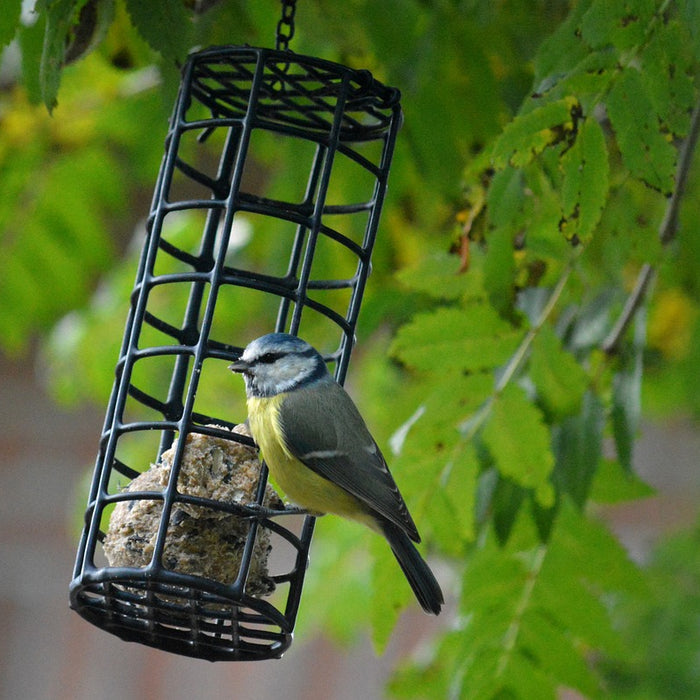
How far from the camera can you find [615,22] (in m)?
2.91

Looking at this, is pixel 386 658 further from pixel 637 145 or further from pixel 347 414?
pixel 637 145

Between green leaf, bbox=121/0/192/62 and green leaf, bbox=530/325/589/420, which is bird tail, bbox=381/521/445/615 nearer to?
green leaf, bbox=530/325/589/420

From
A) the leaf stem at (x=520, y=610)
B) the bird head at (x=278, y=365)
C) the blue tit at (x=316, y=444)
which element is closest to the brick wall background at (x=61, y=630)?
the leaf stem at (x=520, y=610)

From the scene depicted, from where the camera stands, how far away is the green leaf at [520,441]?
3.37 metres

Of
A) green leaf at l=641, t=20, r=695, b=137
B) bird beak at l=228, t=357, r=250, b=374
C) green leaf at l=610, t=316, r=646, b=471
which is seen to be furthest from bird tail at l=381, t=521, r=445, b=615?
green leaf at l=641, t=20, r=695, b=137

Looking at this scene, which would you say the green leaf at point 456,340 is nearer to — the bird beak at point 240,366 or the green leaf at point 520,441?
the green leaf at point 520,441

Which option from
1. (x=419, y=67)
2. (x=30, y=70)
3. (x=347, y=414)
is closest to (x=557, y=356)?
(x=347, y=414)

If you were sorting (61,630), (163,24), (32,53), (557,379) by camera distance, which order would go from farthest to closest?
(61,630), (557,379), (32,53), (163,24)

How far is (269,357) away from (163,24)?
3.07 ft

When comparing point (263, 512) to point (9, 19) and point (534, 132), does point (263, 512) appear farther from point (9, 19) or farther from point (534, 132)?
point (9, 19)

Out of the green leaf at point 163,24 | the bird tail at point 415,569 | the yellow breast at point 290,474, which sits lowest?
the bird tail at point 415,569

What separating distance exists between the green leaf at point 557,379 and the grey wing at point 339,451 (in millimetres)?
611

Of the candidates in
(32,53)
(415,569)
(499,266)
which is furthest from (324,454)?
(32,53)

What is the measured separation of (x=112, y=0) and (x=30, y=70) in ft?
1.97
